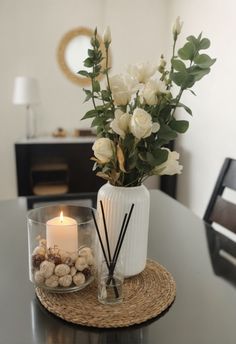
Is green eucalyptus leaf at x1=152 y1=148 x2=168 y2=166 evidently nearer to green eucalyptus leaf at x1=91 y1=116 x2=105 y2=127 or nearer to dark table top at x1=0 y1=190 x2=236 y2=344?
green eucalyptus leaf at x1=91 y1=116 x2=105 y2=127

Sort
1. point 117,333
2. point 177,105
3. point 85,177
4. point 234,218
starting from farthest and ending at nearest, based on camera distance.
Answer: point 85,177 < point 234,218 < point 177,105 < point 117,333

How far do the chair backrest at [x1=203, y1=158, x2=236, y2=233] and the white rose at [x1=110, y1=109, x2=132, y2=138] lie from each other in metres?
0.75

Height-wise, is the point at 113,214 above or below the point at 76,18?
below

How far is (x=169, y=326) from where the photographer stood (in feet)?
2.07

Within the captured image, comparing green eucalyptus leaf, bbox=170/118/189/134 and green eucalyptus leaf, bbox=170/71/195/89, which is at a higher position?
green eucalyptus leaf, bbox=170/71/195/89

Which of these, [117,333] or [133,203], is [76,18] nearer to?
[133,203]

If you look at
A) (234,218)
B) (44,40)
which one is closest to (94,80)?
(234,218)

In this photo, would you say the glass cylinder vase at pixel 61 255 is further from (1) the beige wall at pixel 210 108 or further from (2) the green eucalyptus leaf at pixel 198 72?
(1) the beige wall at pixel 210 108

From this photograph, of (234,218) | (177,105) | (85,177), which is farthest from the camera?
(85,177)

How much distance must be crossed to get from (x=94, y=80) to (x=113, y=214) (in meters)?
0.31

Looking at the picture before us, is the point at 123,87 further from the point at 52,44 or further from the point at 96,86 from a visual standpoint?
the point at 52,44

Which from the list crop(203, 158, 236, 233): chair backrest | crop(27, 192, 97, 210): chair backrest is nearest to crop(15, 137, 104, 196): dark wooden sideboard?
crop(27, 192, 97, 210): chair backrest

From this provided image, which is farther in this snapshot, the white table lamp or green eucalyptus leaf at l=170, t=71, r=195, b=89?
the white table lamp

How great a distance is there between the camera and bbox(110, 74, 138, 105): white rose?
2.31ft
